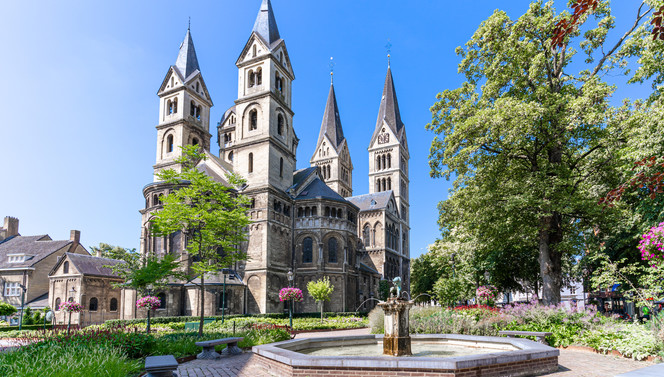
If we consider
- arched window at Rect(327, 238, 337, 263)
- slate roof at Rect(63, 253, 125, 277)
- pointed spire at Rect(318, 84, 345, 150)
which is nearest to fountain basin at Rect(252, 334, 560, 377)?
arched window at Rect(327, 238, 337, 263)

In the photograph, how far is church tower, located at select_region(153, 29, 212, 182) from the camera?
46406 mm

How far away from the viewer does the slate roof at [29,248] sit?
47.9m

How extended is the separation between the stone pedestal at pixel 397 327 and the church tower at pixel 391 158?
59610 mm

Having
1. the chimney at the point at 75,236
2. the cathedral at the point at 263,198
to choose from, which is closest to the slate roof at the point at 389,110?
the cathedral at the point at 263,198

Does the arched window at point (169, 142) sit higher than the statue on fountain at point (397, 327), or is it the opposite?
the arched window at point (169, 142)

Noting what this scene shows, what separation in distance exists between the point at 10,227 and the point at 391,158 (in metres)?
55.1

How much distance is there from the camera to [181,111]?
4656cm

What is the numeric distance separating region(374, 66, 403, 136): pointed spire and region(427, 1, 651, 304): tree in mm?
51310

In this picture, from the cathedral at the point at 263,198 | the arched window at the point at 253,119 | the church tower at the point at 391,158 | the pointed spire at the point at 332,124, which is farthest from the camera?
the pointed spire at the point at 332,124

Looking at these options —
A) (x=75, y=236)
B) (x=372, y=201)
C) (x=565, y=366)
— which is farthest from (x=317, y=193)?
(x=565, y=366)

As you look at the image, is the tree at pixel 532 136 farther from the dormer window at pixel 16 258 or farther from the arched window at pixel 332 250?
the dormer window at pixel 16 258

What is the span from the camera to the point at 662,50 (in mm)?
18172

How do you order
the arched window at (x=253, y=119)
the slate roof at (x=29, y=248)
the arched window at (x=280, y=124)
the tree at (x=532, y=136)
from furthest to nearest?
the slate roof at (x=29, y=248)
the arched window at (x=280, y=124)
the arched window at (x=253, y=119)
the tree at (x=532, y=136)

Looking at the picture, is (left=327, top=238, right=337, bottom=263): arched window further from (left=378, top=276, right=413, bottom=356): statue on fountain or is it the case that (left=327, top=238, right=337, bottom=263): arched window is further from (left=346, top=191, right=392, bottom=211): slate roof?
(left=378, top=276, right=413, bottom=356): statue on fountain
